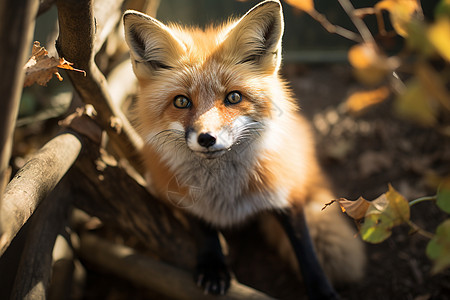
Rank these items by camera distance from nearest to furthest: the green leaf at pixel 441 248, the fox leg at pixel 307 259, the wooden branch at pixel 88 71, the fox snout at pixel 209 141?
the green leaf at pixel 441 248, the wooden branch at pixel 88 71, the fox snout at pixel 209 141, the fox leg at pixel 307 259

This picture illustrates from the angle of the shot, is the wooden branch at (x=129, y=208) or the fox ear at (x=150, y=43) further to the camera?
the wooden branch at (x=129, y=208)

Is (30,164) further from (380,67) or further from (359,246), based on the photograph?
(359,246)

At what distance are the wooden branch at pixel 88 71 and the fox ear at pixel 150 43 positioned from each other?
199mm

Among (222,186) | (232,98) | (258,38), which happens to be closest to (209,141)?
(232,98)

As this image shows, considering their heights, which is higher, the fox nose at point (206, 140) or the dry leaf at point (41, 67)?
the dry leaf at point (41, 67)

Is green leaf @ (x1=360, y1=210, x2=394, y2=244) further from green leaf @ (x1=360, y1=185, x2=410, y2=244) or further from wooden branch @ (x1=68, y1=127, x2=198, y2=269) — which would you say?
wooden branch @ (x1=68, y1=127, x2=198, y2=269)

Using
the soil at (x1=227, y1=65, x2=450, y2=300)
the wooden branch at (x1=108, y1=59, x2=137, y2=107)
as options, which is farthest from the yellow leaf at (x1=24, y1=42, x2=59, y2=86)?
the soil at (x1=227, y1=65, x2=450, y2=300)

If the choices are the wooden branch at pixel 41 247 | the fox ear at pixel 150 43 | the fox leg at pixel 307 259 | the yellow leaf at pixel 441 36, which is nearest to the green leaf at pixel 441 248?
the yellow leaf at pixel 441 36

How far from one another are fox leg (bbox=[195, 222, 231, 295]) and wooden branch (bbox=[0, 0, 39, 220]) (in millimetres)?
1490

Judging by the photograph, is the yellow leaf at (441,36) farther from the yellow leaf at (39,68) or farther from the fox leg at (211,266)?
the fox leg at (211,266)

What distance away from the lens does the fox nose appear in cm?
155

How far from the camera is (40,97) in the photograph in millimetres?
3488

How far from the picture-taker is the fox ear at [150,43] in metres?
1.72

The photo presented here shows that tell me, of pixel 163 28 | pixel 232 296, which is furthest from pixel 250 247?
pixel 163 28
